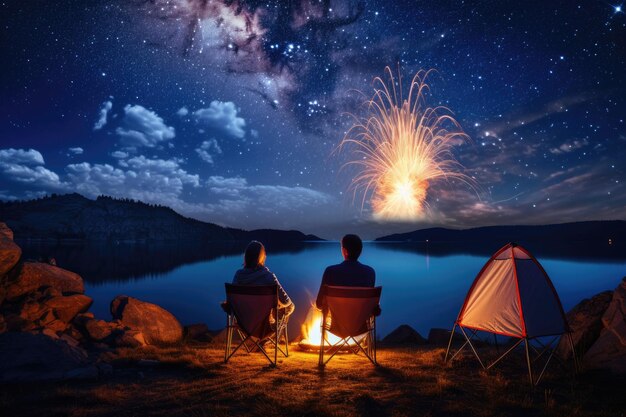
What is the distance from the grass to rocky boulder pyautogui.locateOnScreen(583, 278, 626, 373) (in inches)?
11.1

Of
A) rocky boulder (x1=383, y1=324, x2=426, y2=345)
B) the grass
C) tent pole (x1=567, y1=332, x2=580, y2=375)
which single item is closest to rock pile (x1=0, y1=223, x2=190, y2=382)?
the grass

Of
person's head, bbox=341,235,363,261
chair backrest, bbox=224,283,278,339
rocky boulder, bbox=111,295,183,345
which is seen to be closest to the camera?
chair backrest, bbox=224,283,278,339

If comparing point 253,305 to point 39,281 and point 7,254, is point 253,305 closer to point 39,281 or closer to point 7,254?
point 7,254

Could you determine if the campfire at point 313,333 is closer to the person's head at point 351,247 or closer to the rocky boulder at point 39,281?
the person's head at point 351,247

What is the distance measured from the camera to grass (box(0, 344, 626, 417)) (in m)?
3.85

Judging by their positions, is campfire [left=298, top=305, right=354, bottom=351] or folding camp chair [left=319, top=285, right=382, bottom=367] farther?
campfire [left=298, top=305, right=354, bottom=351]

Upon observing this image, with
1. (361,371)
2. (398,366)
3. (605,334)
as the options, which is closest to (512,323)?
(605,334)

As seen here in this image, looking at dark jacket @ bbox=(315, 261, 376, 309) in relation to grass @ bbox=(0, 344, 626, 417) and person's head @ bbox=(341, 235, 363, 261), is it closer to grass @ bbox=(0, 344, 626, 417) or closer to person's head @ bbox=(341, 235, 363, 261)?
person's head @ bbox=(341, 235, 363, 261)

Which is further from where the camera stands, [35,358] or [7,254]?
[7,254]

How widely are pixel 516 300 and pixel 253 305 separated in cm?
416

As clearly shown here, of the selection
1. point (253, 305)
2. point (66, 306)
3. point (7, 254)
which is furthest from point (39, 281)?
point (253, 305)

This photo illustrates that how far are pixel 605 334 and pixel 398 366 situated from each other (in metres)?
3.14

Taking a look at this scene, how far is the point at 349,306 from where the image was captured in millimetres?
5711

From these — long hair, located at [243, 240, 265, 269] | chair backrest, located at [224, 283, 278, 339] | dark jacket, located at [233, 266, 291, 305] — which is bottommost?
chair backrest, located at [224, 283, 278, 339]
